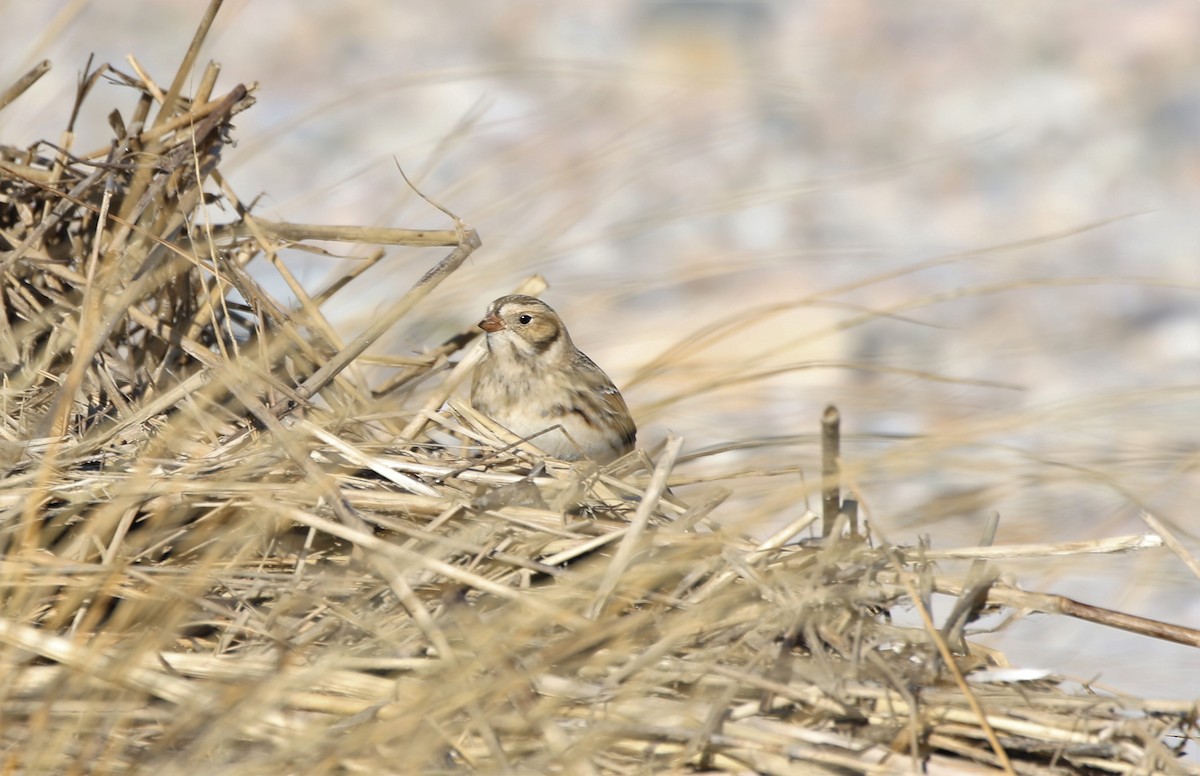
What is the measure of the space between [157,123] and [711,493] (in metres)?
1.32

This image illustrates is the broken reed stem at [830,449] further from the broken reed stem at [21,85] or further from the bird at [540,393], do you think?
the broken reed stem at [21,85]

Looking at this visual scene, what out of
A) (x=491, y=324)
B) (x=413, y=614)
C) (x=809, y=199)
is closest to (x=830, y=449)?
(x=413, y=614)

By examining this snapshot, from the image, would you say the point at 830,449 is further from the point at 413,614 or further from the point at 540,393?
the point at 540,393

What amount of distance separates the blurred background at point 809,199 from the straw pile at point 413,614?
0.16 meters

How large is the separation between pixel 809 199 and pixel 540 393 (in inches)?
92.4

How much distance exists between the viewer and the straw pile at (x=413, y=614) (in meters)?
2.12

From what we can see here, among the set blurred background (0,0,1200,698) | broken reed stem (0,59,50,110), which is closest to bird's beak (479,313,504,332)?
blurred background (0,0,1200,698)

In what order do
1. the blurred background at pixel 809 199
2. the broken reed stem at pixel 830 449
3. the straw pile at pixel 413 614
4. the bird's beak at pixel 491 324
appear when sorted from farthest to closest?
the bird's beak at pixel 491 324, the blurred background at pixel 809 199, the broken reed stem at pixel 830 449, the straw pile at pixel 413 614

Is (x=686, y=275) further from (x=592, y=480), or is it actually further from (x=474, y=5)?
(x=474, y=5)

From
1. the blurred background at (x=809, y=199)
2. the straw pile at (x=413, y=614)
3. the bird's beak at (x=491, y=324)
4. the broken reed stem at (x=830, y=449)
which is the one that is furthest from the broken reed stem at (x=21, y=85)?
the broken reed stem at (x=830, y=449)

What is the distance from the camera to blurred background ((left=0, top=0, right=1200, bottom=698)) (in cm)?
261

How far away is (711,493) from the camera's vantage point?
8.84 ft

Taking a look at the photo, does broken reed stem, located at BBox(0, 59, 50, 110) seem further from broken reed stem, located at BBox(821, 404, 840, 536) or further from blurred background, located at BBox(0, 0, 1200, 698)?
broken reed stem, located at BBox(821, 404, 840, 536)

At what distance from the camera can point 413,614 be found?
2248 mm
